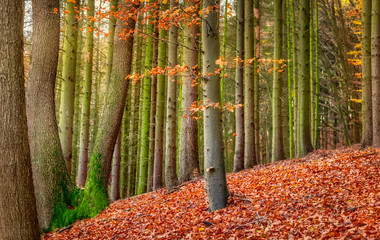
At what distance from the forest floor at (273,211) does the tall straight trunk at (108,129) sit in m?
0.44

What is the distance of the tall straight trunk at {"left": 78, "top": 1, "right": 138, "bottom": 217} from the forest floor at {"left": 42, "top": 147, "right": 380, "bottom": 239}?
44cm

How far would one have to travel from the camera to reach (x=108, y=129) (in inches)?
299

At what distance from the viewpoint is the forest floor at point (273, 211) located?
4.07 meters

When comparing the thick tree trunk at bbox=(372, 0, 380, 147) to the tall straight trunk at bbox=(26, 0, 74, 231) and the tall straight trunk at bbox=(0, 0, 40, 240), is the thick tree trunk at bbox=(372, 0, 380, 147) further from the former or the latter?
the tall straight trunk at bbox=(0, 0, 40, 240)

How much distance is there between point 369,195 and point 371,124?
479cm

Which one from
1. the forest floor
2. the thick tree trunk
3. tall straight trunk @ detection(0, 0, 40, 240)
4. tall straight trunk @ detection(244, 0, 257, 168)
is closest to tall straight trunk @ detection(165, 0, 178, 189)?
the forest floor

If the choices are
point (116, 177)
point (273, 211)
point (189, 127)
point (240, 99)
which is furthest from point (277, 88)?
point (116, 177)

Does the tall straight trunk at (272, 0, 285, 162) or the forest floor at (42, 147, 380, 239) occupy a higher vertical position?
the tall straight trunk at (272, 0, 285, 162)

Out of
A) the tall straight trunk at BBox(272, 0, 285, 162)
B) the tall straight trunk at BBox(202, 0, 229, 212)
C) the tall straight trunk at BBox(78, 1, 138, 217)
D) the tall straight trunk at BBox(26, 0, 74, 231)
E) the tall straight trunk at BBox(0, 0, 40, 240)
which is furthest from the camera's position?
the tall straight trunk at BBox(272, 0, 285, 162)

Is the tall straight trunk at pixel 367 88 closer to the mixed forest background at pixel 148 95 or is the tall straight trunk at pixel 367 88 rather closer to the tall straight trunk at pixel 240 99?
the mixed forest background at pixel 148 95

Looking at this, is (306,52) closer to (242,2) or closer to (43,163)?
(242,2)

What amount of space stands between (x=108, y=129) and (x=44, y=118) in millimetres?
1511

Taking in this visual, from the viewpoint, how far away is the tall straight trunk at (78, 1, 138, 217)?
742 centimetres

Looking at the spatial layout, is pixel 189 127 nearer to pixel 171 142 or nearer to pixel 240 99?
pixel 171 142
